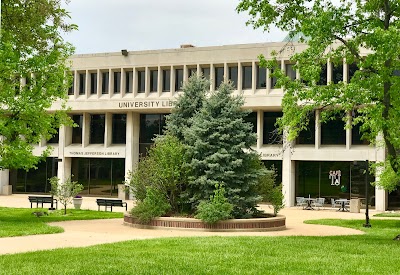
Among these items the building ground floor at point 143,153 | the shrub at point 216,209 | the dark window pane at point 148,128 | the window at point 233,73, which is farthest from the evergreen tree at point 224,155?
the dark window pane at point 148,128

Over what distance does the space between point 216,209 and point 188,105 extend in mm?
7829

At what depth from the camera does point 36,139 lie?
1040 inches

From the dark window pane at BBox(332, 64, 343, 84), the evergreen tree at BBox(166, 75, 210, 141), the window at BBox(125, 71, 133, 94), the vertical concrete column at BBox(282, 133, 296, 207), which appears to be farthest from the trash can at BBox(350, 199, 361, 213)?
the window at BBox(125, 71, 133, 94)

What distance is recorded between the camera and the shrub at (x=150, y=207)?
22.5 metres

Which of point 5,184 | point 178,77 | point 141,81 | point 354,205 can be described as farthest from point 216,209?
point 5,184

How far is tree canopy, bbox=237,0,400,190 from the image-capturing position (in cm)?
1702

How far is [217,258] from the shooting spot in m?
13.2

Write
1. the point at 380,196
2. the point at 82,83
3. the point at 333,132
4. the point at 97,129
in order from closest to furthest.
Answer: the point at 380,196
the point at 333,132
the point at 82,83
the point at 97,129

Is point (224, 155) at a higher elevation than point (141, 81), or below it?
below

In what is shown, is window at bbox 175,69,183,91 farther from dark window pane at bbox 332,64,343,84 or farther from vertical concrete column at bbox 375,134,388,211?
vertical concrete column at bbox 375,134,388,211

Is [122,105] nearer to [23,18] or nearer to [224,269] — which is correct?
[23,18]

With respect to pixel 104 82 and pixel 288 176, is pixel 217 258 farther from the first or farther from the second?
pixel 104 82

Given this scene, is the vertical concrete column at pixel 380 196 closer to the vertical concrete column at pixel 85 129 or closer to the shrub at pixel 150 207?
the shrub at pixel 150 207

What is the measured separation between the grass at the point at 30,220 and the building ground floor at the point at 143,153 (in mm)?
6626
